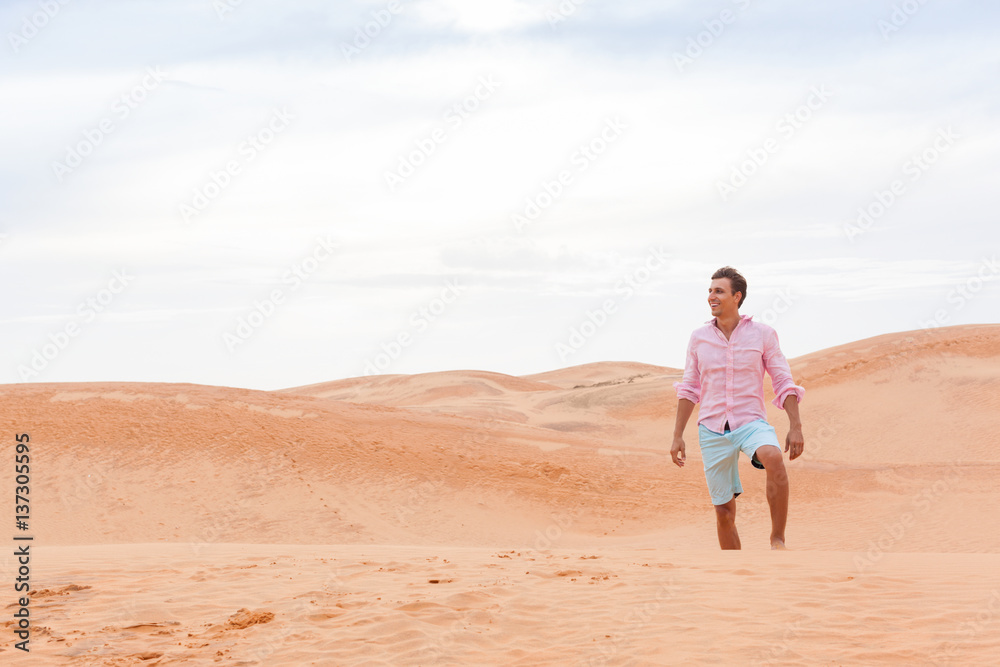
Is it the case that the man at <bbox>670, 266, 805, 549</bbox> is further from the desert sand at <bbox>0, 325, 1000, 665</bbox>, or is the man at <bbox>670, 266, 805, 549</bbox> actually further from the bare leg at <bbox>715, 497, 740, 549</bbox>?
the desert sand at <bbox>0, 325, 1000, 665</bbox>

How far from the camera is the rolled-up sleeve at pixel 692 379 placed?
22.4 feet

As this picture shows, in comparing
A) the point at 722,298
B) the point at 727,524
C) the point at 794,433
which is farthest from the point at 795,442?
the point at 722,298

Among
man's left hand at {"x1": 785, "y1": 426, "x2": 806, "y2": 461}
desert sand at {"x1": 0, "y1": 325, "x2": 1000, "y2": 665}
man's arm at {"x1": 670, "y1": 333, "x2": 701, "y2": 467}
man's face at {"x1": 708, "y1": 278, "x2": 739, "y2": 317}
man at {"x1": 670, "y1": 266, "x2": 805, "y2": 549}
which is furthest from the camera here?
man's arm at {"x1": 670, "y1": 333, "x2": 701, "y2": 467}

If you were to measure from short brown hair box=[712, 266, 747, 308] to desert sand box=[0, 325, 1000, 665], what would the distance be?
2.00 m

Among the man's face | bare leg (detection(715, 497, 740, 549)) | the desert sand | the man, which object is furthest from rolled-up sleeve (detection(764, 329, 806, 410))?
the desert sand

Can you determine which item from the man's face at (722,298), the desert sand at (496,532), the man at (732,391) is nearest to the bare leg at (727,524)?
the man at (732,391)

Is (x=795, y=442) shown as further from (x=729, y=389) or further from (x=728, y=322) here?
(x=728, y=322)

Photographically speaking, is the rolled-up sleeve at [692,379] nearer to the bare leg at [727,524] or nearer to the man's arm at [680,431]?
the man's arm at [680,431]

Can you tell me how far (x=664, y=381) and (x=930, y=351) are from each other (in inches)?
338

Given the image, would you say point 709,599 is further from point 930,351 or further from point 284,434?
point 930,351

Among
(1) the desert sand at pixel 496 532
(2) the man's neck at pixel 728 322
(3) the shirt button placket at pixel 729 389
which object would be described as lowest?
(1) the desert sand at pixel 496 532

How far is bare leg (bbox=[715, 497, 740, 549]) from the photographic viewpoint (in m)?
6.84

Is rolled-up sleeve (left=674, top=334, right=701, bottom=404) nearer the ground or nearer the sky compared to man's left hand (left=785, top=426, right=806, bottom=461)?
nearer the sky

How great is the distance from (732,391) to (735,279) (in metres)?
0.89
